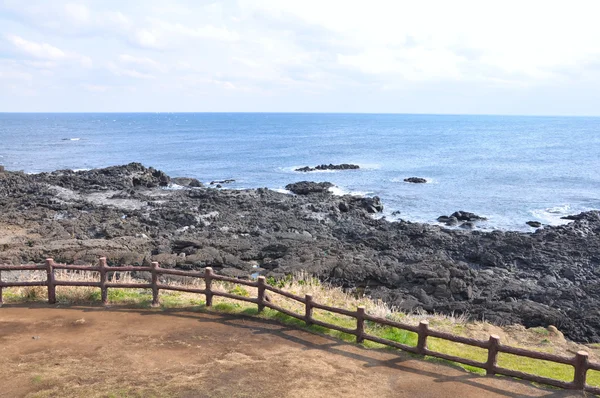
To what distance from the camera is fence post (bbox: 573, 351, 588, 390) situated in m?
9.49

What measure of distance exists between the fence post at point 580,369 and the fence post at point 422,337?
9.54 feet

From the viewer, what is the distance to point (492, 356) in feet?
33.9

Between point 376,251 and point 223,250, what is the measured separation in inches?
362

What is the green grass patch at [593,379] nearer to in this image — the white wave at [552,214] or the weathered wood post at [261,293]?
the weathered wood post at [261,293]

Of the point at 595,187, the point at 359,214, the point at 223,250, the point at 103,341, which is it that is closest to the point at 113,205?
the point at 223,250

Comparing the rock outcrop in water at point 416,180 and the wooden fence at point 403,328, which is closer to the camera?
the wooden fence at point 403,328

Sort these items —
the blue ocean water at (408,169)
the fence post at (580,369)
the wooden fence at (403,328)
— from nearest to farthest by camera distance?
the fence post at (580,369)
the wooden fence at (403,328)
the blue ocean water at (408,169)

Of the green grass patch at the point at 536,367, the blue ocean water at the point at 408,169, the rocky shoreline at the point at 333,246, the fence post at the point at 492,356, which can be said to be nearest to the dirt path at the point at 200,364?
the fence post at the point at 492,356

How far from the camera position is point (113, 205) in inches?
1601

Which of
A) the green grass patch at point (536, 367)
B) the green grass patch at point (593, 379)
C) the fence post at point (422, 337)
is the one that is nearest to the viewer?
the green grass patch at point (593, 379)

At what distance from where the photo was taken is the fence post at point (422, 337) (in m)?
10.9

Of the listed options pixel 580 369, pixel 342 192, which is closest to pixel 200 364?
pixel 580 369

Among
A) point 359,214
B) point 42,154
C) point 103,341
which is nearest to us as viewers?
point 103,341

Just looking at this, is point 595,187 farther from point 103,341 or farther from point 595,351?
point 103,341
